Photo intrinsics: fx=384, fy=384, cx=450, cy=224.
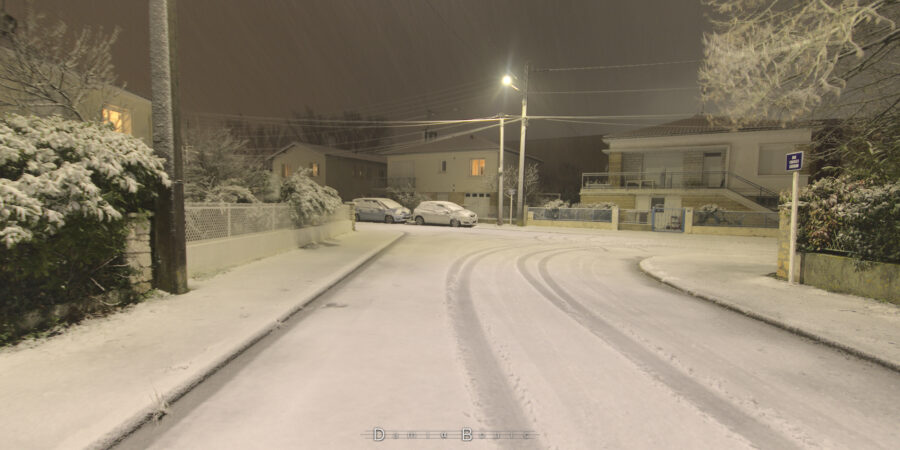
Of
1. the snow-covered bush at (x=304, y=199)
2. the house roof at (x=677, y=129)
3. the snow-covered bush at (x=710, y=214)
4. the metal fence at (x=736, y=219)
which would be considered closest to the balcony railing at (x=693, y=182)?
the house roof at (x=677, y=129)

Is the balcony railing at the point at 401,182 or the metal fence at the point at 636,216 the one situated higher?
the balcony railing at the point at 401,182

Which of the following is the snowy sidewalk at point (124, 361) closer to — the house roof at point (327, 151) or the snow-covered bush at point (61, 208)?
the snow-covered bush at point (61, 208)

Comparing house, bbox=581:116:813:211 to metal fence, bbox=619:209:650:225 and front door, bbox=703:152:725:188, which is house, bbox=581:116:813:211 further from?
metal fence, bbox=619:209:650:225

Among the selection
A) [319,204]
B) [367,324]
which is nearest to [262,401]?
[367,324]

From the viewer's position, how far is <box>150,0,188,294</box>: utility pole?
19.0ft

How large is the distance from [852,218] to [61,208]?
37.4ft

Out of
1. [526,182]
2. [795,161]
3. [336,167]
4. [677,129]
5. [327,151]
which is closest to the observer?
[795,161]

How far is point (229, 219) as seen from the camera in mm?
8562

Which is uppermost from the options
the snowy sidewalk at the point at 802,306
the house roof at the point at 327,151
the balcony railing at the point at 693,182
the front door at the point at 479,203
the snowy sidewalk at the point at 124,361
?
the house roof at the point at 327,151

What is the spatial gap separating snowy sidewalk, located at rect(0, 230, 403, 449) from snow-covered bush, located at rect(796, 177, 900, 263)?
927cm

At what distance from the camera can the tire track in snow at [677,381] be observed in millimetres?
2699

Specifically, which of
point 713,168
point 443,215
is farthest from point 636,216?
point 443,215

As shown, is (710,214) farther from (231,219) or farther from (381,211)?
(231,219)

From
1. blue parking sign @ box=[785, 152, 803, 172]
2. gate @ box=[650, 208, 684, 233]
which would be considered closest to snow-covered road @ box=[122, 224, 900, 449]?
blue parking sign @ box=[785, 152, 803, 172]
